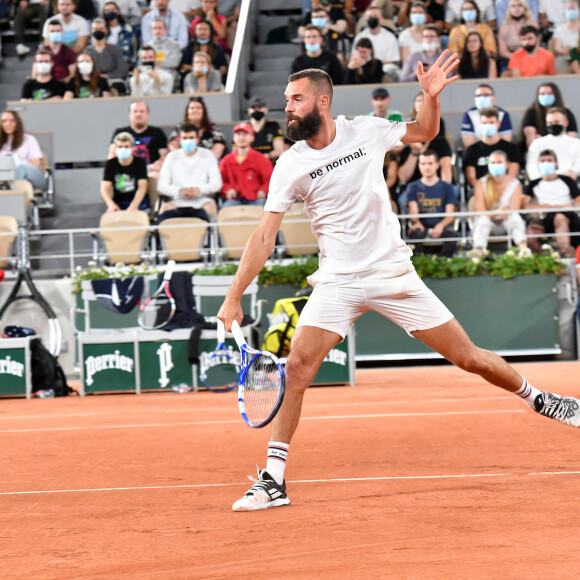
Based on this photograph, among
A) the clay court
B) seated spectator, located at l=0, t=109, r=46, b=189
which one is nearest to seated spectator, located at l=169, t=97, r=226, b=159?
seated spectator, located at l=0, t=109, r=46, b=189

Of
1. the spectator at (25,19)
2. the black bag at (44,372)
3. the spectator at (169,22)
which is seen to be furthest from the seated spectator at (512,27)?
the black bag at (44,372)

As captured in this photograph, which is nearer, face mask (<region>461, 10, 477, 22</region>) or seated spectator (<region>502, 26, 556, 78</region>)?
seated spectator (<region>502, 26, 556, 78</region>)

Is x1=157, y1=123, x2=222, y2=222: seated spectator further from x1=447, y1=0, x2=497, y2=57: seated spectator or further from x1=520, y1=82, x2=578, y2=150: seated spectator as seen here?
x1=447, y1=0, x2=497, y2=57: seated spectator

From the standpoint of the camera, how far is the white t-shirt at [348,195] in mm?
5578

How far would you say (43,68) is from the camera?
17.7 meters

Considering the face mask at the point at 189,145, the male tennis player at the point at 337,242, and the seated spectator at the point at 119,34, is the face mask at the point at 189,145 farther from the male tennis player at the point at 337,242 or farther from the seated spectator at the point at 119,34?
the male tennis player at the point at 337,242

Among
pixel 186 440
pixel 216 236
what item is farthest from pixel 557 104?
pixel 186 440

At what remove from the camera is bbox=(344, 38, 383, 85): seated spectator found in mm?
17594

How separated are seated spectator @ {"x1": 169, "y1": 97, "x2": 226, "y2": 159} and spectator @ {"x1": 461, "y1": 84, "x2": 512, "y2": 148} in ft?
12.1

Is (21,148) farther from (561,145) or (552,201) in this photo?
(561,145)

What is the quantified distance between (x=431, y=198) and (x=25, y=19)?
9573 millimetres

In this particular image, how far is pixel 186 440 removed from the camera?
8.00 metres

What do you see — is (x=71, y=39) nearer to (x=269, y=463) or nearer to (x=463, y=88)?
(x=463, y=88)

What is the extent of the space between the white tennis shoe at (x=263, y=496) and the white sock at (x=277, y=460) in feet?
0.08
